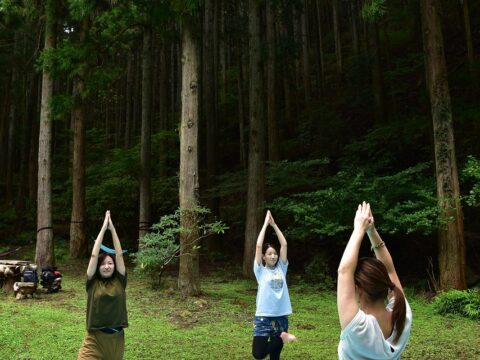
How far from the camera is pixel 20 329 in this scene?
6.95 meters

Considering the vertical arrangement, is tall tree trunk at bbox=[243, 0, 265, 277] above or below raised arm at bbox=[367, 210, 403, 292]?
above

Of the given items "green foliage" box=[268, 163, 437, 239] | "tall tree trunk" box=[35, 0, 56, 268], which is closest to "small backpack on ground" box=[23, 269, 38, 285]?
"tall tree trunk" box=[35, 0, 56, 268]

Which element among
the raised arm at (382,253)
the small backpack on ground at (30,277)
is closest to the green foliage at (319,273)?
the small backpack on ground at (30,277)

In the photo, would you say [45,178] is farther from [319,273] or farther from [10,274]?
[319,273]

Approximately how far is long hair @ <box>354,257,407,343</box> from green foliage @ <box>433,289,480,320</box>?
7578 millimetres

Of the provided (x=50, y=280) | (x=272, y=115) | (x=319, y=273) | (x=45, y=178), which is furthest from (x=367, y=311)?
(x=272, y=115)

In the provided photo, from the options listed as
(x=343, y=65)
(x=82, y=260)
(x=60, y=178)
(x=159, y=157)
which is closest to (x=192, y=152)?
(x=82, y=260)

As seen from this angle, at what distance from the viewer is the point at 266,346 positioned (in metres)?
4.69

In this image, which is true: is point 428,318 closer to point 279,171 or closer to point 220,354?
point 220,354

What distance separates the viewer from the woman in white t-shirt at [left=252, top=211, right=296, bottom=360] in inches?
186

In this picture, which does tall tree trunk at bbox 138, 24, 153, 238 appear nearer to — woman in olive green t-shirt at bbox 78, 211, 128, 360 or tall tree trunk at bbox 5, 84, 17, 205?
woman in olive green t-shirt at bbox 78, 211, 128, 360

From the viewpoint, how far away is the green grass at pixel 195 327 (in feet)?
20.1

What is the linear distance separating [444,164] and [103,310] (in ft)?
28.9

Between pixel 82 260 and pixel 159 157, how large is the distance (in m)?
7.45
